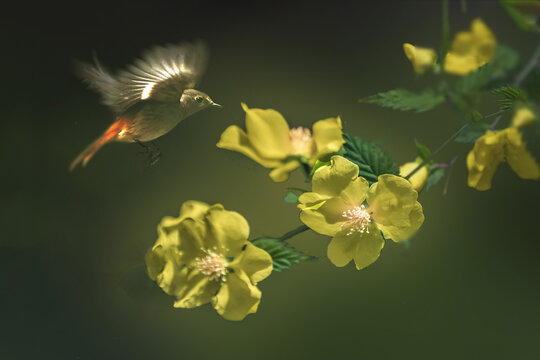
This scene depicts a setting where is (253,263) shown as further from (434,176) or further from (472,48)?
(472,48)

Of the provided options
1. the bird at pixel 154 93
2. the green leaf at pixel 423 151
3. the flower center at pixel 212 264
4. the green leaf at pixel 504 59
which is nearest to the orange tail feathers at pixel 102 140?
the bird at pixel 154 93

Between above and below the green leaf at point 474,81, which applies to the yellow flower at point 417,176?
below

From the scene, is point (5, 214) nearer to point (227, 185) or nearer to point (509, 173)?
point (227, 185)

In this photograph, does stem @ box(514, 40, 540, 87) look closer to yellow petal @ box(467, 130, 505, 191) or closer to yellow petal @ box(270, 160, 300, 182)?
yellow petal @ box(467, 130, 505, 191)

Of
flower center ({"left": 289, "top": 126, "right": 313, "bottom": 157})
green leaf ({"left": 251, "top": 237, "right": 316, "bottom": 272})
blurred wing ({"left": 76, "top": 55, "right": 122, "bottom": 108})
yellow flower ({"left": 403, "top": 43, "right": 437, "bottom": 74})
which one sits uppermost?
blurred wing ({"left": 76, "top": 55, "right": 122, "bottom": 108})

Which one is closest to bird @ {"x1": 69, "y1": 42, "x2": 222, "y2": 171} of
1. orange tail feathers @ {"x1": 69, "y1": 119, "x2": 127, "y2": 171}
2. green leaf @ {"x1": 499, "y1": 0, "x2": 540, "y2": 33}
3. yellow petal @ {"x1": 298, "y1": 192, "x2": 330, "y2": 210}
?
orange tail feathers @ {"x1": 69, "y1": 119, "x2": 127, "y2": 171}

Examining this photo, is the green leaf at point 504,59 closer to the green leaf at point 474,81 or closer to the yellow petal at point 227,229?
the green leaf at point 474,81
